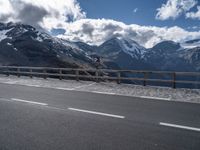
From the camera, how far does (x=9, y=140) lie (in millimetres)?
6293

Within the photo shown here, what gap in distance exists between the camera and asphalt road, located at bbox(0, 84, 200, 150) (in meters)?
6.04

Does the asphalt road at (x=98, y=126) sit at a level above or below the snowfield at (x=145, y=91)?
below

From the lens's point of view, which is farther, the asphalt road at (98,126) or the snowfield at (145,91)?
the snowfield at (145,91)

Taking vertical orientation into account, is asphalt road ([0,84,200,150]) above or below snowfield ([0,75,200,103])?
below

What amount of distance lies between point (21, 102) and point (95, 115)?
4.14 metres

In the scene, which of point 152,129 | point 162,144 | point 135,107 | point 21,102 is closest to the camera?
point 162,144

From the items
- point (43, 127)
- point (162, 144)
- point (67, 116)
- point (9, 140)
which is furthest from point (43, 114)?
point (162, 144)

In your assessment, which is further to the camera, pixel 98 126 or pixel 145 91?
pixel 145 91

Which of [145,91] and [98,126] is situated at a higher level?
[145,91]

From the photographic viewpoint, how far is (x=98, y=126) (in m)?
7.57

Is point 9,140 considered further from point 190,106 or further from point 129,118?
point 190,106

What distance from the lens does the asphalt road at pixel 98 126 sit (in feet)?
19.8

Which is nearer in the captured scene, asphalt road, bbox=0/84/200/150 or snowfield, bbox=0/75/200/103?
asphalt road, bbox=0/84/200/150

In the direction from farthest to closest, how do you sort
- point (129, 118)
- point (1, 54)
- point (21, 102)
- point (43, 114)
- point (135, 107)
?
point (1, 54) → point (21, 102) → point (135, 107) → point (43, 114) → point (129, 118)
